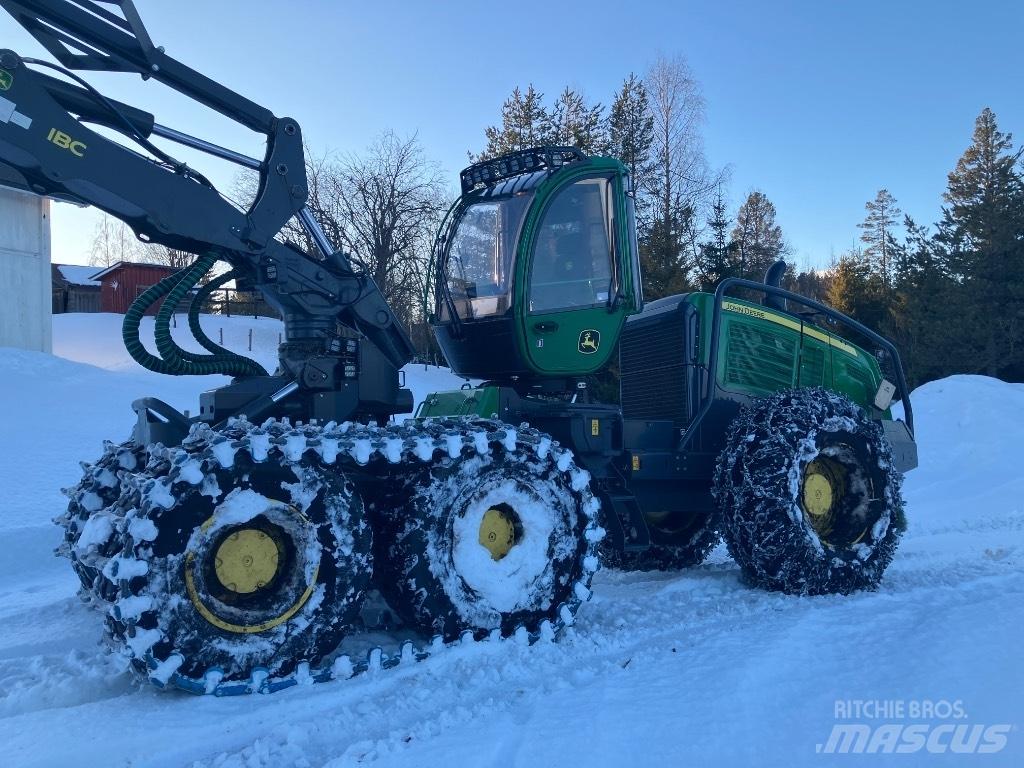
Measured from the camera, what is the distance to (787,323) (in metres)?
7.15

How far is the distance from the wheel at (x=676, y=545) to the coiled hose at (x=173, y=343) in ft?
11.6

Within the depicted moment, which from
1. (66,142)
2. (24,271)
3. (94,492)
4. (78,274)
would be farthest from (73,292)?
(66,142)

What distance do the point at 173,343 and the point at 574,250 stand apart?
8.99ft

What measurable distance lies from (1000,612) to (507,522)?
2.90 meters

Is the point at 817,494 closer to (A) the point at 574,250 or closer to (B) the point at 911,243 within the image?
(A) the point at 574,250

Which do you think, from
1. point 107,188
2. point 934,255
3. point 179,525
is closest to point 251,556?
point 179,525

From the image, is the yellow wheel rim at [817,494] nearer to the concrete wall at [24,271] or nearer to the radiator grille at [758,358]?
the radiator grille at [758,358]

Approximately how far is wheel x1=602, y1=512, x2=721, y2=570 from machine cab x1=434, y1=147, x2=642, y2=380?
1.88m

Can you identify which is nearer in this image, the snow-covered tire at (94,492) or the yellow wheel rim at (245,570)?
the yellow wheel rim at (245,570)

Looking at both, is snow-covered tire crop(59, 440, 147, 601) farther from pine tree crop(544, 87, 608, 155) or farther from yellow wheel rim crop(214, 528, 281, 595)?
pine tree crop(544, 87, 608, 155)

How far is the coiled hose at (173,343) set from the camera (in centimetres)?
505

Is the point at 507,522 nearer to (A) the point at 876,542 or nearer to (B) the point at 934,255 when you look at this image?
(A) the point at 876,542

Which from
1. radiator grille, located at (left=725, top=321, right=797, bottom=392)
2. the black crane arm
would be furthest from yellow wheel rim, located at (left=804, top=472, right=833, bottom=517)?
the black crane arm

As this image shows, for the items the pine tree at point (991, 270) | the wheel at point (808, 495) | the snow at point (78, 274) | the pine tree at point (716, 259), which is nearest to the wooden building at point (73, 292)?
the snow at point (78, 274)
